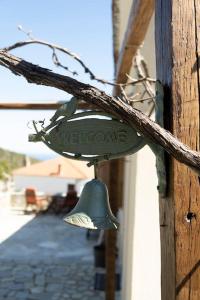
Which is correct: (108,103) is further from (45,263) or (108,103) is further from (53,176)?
(53,176)

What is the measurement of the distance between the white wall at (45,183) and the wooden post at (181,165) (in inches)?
658

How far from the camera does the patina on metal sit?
1.31m

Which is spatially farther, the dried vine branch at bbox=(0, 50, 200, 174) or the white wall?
the white wall

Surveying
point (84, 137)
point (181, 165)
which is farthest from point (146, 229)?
point (181, 165)

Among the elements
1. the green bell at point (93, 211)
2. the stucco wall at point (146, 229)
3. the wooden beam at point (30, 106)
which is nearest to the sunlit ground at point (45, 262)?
the stucco wall at point (146, 229)

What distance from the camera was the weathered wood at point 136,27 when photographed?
2.36 m

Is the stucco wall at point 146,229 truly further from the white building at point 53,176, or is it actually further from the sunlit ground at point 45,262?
the white building at point 53,176

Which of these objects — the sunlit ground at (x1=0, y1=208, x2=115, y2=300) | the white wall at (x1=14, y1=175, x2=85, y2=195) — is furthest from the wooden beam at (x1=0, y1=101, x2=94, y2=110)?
the white wall at (x1=14, y1=175, x2=85, y2=195)

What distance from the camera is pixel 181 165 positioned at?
1.18 meters

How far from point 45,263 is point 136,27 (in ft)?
19.3

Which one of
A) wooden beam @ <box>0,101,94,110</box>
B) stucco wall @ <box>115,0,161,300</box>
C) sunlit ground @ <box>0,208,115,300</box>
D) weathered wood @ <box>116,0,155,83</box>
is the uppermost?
wooden beam @ <box>0,101,94,110</box>

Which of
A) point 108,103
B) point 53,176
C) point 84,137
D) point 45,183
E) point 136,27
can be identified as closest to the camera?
point 108,103

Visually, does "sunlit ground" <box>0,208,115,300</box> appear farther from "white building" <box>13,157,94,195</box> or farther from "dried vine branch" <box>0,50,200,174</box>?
"white building" <box>13,157,94,195</box>

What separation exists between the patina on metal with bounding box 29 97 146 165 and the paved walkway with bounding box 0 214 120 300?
192 inches
